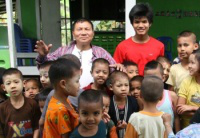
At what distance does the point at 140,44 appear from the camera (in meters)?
2.91

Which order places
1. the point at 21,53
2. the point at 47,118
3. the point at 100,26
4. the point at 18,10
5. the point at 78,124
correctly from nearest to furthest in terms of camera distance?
the point at 47,118 → the point at 78,124 → the point at 21,53 → the point at 18,10 → the point at 100,26

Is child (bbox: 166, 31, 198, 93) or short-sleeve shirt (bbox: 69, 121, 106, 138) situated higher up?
child (bbox: 166, 31, 198, 93)

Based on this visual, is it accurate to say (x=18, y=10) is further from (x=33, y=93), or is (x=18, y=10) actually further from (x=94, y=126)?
(x=94, y=126)

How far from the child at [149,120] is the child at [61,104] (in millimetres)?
458

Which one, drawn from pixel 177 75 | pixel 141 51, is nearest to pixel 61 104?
pixel 141 51

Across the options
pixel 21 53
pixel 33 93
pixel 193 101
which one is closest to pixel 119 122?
pixel 193 101

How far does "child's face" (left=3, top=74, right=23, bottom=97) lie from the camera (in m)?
2.45

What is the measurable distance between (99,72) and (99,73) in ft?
0.03

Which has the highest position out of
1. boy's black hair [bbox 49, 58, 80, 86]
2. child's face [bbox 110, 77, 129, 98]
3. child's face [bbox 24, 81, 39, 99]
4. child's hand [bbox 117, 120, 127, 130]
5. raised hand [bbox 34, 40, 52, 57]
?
raised hand [bbox 34, 40, 52, 57]

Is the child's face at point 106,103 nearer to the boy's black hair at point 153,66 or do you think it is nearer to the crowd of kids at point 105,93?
the crowd of kids at point 105,93

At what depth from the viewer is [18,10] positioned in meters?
6.61

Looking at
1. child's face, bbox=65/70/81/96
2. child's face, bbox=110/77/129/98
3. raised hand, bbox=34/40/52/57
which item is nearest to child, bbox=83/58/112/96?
child's face, bbox=110/77/129/98

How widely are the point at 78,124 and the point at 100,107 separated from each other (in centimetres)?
20

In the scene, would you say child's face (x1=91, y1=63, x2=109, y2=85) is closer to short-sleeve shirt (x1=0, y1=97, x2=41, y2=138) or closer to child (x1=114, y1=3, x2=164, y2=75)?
child (x1=114, y1=3, x2=164, y2=75)
